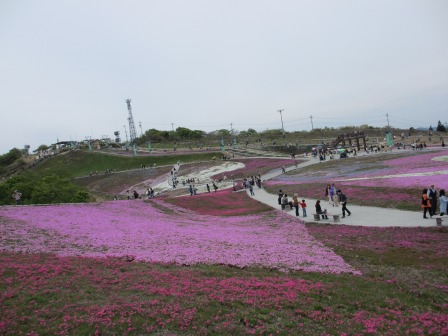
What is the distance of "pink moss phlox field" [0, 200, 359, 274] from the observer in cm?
2016

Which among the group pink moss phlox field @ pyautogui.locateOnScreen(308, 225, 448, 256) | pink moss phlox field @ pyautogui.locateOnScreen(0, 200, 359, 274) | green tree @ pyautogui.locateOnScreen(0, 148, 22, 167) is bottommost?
pink moss phlox field @ pyautogui.locateOnScreen(308, 225, 448, 256)

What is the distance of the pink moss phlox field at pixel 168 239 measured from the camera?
2016 centimetres

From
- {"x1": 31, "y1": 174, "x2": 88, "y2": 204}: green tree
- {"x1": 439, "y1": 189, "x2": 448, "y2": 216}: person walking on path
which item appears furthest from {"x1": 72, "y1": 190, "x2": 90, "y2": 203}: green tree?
{"x1": 439, "y1": 189, "x2": 448, "y2": 216}: person walking on path

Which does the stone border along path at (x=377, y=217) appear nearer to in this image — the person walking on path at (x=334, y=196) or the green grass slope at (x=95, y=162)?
the person walking on path at (x=334, y=196)

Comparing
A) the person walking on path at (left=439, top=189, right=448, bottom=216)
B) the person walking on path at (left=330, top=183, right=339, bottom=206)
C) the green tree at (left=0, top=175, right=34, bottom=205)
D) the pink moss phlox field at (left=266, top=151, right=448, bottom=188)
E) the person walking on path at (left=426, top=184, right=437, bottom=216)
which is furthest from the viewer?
the green tree at (left=0, top=175, right=34, bottom=205)

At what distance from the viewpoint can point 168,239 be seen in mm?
24859

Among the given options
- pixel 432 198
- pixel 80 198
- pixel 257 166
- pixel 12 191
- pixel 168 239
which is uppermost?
pixel 12 191

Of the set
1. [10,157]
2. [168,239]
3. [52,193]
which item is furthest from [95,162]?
[168,239]

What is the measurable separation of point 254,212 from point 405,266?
2140 cm

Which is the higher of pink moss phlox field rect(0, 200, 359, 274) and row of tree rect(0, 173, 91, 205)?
row of tree rect(0, 173, 91, 205)

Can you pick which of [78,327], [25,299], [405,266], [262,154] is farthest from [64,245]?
[262,154]

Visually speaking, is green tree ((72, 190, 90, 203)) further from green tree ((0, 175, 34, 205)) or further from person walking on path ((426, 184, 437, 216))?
person walking on path ((426, 184, 437, 216))

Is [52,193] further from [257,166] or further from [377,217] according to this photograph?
[377,217]

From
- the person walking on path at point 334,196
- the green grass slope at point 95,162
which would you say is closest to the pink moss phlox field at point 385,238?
the person walking on path at point 334,196
